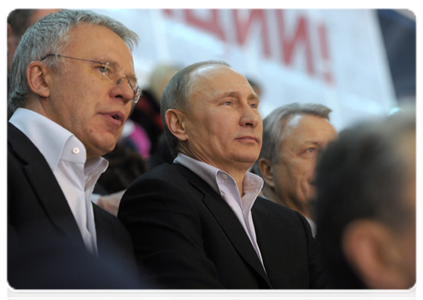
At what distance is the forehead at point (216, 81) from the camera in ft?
6.28

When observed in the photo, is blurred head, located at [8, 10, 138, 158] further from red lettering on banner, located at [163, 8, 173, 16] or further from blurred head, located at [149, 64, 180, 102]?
red lettering on banner, located at [163, 8, 173, 16]

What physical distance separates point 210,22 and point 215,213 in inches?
191

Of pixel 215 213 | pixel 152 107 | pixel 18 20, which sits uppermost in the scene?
pixel 18 20

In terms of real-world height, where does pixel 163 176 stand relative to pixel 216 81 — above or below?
below

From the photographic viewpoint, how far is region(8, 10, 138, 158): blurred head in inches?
58.9

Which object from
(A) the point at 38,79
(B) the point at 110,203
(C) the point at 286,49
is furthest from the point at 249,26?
(A) the point at 38,79

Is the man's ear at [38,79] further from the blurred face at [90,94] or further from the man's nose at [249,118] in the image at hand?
the man's nose at [249,118]

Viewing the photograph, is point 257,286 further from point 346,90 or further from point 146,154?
point 346,90

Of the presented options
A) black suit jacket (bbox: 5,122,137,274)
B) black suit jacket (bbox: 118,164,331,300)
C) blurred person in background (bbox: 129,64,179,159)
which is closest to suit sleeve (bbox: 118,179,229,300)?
black suit jacket (bbox: 118,164,331,300)

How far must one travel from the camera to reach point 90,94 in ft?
5.00

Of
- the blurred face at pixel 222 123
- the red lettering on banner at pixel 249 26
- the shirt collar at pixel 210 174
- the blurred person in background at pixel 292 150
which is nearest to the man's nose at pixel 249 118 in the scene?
the blurred face at pixel 222 123

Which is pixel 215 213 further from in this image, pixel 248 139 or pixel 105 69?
pixel 105 69

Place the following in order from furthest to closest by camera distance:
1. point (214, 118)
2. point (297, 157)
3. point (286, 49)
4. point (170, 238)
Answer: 1. point (286, 49)
2. point (297, 157)
3. point (214, 118)
4. point (170, 238)

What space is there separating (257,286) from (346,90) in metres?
7.02
